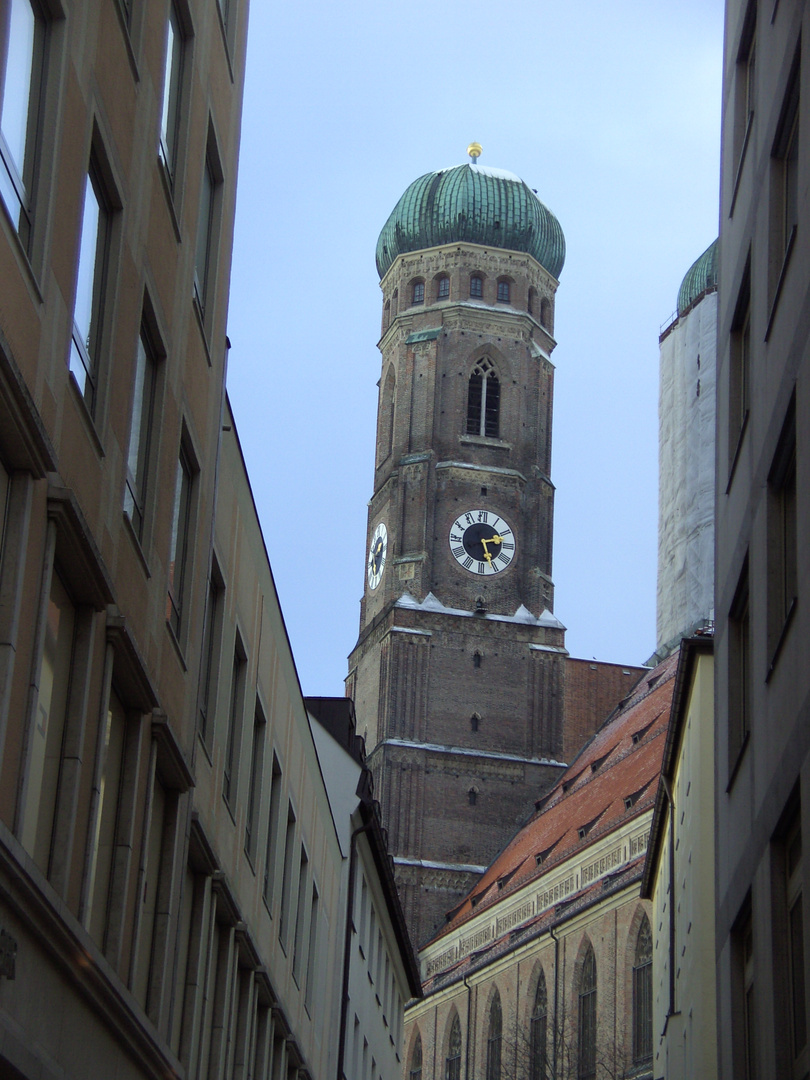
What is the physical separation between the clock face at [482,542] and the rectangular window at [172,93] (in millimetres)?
58426

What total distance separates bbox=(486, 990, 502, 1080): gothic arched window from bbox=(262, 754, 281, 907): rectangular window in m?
40.3

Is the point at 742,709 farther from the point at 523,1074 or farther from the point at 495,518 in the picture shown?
the point at 495,518

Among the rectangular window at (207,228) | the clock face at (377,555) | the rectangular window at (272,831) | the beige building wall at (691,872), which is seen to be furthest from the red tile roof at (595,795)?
the rectangular window at (207,228)

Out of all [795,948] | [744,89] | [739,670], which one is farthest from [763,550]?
[744,89]

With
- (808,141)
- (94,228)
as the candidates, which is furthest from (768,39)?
(94,228)

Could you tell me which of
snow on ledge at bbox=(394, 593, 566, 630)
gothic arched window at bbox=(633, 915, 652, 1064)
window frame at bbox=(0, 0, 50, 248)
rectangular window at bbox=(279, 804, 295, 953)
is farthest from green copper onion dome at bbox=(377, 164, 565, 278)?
window frame at bbox=(0, 0, 50, 248)

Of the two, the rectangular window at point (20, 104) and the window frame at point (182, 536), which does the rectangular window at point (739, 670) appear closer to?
the window frame at point (182, 536)

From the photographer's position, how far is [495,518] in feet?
244

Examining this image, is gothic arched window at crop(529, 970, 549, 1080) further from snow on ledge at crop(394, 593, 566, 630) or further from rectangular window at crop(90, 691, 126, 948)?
rectangular window at crop(90, 691, 126, 948)

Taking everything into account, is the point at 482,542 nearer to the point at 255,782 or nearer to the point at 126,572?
the point at 255,782

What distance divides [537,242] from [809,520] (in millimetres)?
69714

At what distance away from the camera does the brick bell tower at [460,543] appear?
232 ft

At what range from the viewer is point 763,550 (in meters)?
14.4

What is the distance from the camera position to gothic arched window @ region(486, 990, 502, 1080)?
59844 mm
